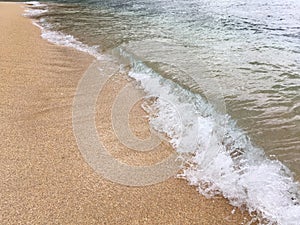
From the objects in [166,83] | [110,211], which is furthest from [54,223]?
[166,83]

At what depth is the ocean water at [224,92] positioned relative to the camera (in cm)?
252

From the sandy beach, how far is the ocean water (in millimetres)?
236

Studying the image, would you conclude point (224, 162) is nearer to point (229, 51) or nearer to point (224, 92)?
point (224, 92)

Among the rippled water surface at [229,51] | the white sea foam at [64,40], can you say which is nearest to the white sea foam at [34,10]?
the rippled water surface at [229,51]

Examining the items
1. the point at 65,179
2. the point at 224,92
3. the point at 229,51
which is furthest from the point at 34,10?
the point at 65,179

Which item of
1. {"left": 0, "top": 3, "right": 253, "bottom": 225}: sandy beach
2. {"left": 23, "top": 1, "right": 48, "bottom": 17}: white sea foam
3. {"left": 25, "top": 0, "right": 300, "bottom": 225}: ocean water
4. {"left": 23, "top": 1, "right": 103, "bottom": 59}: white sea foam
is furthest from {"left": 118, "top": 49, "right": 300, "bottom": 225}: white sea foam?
{"left": 23, "top": 1, "right": 48, "bottom": 17}: white sea foam

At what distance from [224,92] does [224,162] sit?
5.30 ft

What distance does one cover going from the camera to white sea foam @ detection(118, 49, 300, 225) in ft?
7.46

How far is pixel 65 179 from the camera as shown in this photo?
2.49 metres

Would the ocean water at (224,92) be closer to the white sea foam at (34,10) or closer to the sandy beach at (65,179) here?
the sandy beach at (65,179)

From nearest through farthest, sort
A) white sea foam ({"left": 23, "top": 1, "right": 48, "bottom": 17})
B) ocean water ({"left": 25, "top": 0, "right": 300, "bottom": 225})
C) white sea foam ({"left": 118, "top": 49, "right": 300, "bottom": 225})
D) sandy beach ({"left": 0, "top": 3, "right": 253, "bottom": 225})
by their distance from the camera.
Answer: sandy beach ({"left": 0, "top": 3, "right": 253, "bottom": 225}), white sea foam ({"left": 118, "top": 49, "right": 300, "bottom": 225}), ocean water ({"left": 25, "top": 0, "right": 300, "bottom": 225}), white sea foam ({"left": 23, "top": 1, "right": 48, "bottom": 17})

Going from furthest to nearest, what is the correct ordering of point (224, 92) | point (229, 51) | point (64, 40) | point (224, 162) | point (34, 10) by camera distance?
point (34, 10) < point (64, 40) < point (229, 51) < point (224, 92) < point (224, 162)

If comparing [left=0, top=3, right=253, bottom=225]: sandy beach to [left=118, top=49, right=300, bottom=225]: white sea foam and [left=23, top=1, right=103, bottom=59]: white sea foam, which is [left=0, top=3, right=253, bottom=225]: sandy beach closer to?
[left=118, top=49, right=300, bottom=225]: white sea foam

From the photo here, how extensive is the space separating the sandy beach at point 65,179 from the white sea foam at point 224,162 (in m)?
0.14
